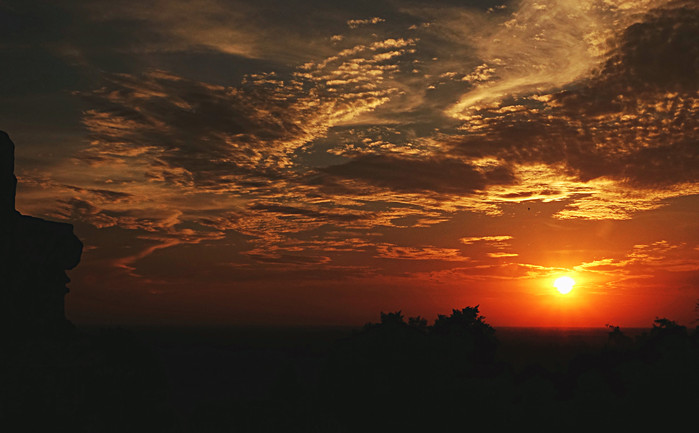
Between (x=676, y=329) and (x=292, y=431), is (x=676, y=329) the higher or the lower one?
the higher one

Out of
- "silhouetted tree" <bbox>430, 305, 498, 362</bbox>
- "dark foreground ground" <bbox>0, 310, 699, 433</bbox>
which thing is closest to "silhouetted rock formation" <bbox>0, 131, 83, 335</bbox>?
"dark foreground ground" <bbox>0, 310, 699, 433</bbox>

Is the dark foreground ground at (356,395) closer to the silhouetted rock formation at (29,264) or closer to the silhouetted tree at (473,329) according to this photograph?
the silhouetted rock formation at (29,264)

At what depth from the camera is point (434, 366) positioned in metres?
41.0

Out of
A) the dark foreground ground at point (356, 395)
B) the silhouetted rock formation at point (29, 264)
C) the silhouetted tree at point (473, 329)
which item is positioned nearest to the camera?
the dark foreground ground at point (356, 395)

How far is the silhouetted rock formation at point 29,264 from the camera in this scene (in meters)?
39.6

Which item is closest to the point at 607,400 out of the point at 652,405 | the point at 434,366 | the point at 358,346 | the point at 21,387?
the point at 652,405

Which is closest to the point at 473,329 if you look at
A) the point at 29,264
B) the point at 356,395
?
the point at 356,395

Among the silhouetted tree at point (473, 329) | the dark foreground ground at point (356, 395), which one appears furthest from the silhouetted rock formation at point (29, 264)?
the silhouetted tree at point (473, 329)

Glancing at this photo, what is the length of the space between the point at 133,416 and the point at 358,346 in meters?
14.2

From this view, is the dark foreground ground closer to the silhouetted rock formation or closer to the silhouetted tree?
the silhouetted rock formation

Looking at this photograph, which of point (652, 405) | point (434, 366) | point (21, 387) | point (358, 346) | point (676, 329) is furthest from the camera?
point (676, 329)

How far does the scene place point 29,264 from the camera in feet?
134

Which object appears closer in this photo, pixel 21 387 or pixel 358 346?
pixel 21 387

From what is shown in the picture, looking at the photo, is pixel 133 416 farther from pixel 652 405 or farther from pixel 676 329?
pixel 676 329
